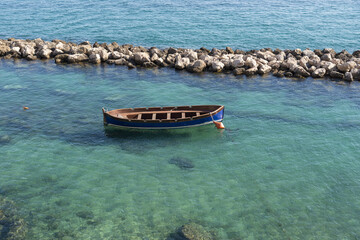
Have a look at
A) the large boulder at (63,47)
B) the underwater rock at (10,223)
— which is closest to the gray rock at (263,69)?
the large boulder at (63,47)

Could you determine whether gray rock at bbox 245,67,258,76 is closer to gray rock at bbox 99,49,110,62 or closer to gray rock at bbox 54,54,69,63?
gray rock at bbox 99,49,110,62

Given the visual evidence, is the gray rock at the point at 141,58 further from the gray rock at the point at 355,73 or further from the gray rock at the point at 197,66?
the gray rock at the point at 355,73

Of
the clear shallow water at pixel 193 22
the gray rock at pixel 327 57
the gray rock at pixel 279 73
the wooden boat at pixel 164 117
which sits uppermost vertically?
the clear shallow water at pixel 193 22

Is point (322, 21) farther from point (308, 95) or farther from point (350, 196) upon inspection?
point (350, 196)

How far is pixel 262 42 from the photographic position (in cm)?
5984

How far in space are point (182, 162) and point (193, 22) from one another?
5050 cm

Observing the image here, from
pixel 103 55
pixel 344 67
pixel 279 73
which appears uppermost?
pixel 344 67

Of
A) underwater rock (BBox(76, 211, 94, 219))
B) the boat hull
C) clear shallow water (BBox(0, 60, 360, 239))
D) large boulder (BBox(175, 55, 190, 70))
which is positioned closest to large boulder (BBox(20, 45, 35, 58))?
clear shallow water (BBox(0, 60, 360, 239))

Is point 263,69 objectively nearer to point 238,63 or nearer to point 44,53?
point 238,63

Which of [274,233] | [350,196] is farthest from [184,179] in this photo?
[350,196]

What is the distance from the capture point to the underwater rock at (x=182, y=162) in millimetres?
27844

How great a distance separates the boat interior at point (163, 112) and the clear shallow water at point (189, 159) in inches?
74.8

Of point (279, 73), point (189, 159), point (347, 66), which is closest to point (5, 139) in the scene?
point (189, 159)

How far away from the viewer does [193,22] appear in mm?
72500
